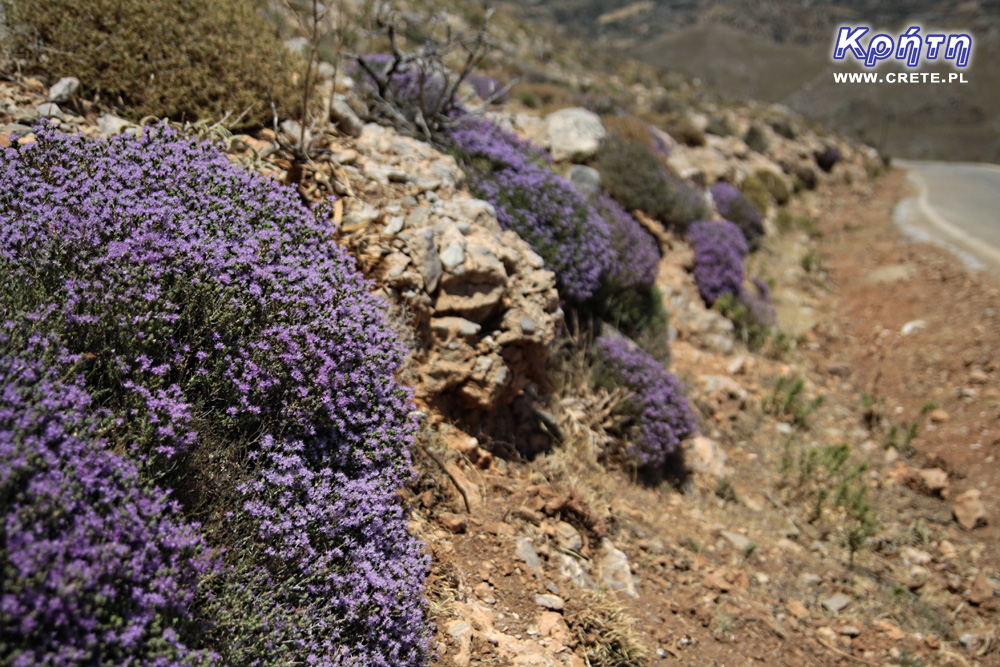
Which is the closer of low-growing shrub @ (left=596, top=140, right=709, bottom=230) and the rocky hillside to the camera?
the rocky hillside

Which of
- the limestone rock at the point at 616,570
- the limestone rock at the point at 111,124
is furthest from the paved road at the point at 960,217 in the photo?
the limestone rock at the point at 111,124

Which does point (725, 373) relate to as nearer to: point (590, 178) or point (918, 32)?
point (590, 178)

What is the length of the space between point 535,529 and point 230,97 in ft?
13.5

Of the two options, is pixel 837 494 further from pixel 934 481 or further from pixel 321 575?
pixel 321 575

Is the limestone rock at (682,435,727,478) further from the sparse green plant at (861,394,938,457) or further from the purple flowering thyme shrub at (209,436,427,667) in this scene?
the purple flowering thyme shrub at (209,436,427,667)

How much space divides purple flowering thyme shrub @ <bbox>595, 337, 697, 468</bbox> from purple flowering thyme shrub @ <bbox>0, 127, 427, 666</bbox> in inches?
120

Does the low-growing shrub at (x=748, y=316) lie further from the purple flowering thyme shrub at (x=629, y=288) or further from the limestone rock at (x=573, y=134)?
the limestone rock at (x=573, y=134)

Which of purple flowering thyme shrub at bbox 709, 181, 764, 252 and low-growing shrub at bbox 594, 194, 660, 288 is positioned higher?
purple flowering thyme shrub at bbox 709, 181, 764, 252

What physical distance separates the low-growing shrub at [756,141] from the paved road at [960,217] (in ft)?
14.3

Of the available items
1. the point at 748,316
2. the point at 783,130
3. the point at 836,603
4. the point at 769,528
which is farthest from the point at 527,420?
the point at 783,130

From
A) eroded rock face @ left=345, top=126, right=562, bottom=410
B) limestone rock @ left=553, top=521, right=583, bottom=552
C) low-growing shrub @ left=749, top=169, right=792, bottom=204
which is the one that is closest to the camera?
limestone rock @ left=553, top=521, right=583, bottom=552

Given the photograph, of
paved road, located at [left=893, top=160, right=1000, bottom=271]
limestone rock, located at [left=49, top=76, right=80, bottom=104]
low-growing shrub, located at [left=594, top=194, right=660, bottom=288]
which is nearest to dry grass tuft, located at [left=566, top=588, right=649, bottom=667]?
low-growing shrub, located at [left=594, top=194, right=660, bottom=288]

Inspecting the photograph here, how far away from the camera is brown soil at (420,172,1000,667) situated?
12.3ft

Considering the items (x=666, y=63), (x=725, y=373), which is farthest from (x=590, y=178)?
(x=666, y=63)
